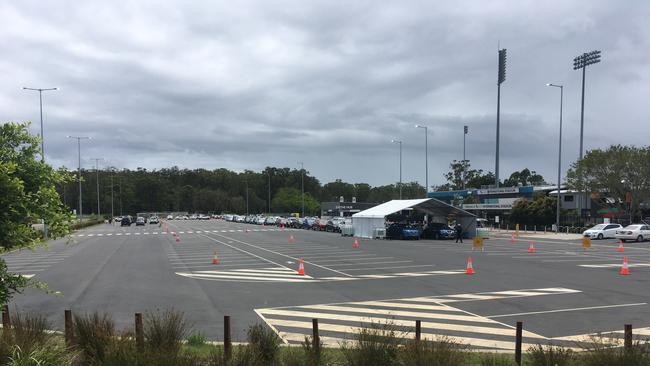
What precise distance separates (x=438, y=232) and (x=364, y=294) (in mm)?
33042

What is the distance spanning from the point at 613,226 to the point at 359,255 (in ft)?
102

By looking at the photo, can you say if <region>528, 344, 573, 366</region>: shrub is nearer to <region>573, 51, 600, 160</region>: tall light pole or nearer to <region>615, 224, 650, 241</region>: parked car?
<region>615, 224, 650, 241</region>: parked car

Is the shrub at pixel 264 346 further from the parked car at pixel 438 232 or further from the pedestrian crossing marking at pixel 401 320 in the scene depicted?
the parked car at pixel 438 232

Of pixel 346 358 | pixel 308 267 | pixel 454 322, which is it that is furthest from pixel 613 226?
pixel 346 358

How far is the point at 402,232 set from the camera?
152 feet

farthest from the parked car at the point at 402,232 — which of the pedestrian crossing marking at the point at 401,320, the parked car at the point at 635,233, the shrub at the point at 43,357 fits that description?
the shrub at the point at 43,357

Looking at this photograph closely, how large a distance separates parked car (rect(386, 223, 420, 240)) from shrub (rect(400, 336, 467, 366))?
132 ft

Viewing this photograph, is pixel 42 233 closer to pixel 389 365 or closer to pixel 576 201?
pixel 389 365

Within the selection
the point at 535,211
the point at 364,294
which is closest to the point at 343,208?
the point at 535,211


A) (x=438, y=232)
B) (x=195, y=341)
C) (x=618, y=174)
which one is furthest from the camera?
(x=618, y=174)

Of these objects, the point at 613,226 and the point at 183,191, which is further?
the point at 183,191

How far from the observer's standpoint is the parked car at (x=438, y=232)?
46.7 m

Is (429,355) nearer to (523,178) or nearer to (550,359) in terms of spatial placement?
(550,359)

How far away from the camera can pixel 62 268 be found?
2284 cm
